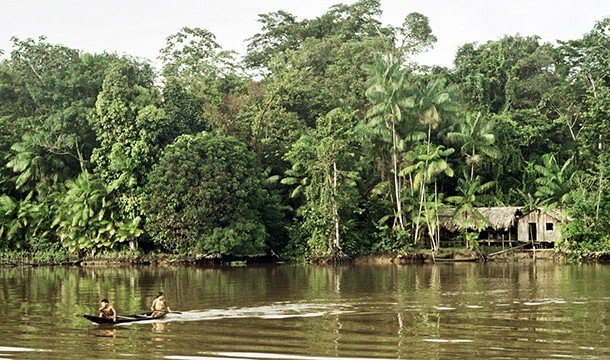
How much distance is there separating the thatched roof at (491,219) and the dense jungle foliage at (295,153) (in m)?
0.52

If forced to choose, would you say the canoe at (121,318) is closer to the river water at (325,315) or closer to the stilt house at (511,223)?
the river water at (325,315)

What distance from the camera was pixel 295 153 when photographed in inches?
1606

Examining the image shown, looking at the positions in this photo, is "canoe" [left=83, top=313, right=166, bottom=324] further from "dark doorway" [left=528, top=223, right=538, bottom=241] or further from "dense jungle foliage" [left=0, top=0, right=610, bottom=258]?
"dark doorway" [left=528, top=223, right=538, bottom=241]

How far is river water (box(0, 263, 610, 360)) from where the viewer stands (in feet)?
52.7

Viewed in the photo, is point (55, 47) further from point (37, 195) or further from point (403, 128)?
point (403, 128)

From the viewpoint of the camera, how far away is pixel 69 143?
4212cm

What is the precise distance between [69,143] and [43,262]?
548 cm

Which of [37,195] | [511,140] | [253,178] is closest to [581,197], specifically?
[511,140]

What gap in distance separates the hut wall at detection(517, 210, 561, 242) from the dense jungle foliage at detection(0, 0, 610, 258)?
0.86 metres

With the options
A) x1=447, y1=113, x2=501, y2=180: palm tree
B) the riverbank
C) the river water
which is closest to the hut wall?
the riverbank

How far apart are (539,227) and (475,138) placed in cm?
473

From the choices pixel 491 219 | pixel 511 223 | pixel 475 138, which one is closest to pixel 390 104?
pixel 475 138

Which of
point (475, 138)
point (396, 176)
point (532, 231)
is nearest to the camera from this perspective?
point (532, 231)

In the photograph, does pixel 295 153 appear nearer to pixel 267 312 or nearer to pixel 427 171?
pixel 427 171
